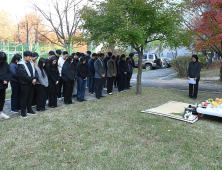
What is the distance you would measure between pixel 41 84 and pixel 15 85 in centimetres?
73

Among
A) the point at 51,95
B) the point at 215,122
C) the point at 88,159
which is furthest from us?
the point at 51,95

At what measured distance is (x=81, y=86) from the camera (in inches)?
299

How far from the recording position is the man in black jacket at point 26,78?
5.43 metres

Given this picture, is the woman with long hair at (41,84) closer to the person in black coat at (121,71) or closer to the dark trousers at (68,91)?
the dark trousers at (68,91)

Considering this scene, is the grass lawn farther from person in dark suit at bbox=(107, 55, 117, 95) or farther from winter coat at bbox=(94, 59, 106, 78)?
person in dark suit at bbox=(107, 55, 117, 95)


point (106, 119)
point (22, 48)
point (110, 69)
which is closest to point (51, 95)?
point (106, 119)

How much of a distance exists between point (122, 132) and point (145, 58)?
19202 mm

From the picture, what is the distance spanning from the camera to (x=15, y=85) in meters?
6.09

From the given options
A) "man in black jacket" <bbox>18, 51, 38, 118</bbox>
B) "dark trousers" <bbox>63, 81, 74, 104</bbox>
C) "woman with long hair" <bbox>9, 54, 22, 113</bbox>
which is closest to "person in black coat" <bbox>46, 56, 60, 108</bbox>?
"dark trousers" <bbox>63, 81, 74, 104</bbox>

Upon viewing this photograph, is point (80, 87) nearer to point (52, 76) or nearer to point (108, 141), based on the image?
point (52, 76)

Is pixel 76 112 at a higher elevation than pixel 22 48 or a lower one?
lower

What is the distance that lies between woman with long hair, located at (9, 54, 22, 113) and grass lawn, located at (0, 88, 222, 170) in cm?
89

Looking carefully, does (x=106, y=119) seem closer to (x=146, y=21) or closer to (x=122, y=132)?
(x=122, y=132)

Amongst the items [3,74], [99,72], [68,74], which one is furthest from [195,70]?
[3,74]
